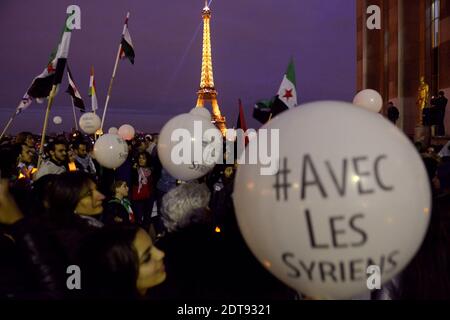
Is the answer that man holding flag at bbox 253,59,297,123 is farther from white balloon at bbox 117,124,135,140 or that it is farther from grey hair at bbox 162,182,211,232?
white balloon at bbox 117,124,135,140

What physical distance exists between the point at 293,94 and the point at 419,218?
11.7 feet

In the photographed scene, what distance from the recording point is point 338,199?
2.11m

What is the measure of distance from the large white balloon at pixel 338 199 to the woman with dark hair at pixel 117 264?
2.00ft

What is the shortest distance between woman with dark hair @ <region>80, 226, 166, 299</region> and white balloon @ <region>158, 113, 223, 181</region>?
250cm

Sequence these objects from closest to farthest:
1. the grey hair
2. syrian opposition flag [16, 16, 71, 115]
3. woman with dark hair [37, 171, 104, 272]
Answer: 1. woman with dark hair [37, 171, 104, 272]
2. the grey hair
3. syrian opposition flag [16, 16, 71, 115]

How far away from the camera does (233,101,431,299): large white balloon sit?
→ 211 cm

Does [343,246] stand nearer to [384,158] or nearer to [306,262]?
[306,262]

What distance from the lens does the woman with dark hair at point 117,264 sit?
2.33m

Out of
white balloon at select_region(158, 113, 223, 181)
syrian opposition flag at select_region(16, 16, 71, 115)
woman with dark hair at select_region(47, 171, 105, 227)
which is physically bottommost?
woman with dark hair at select_region(47, 171, 105, 227)

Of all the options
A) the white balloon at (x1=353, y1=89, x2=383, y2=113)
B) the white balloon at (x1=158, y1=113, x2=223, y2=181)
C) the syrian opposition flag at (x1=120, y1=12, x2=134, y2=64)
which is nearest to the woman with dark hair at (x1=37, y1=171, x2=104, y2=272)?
the white balloon at (x1=158, y1=113, x2=223, y2=181)

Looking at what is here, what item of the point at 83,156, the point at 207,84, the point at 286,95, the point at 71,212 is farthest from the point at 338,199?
the point at 207,84

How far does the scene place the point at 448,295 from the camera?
3301mm
